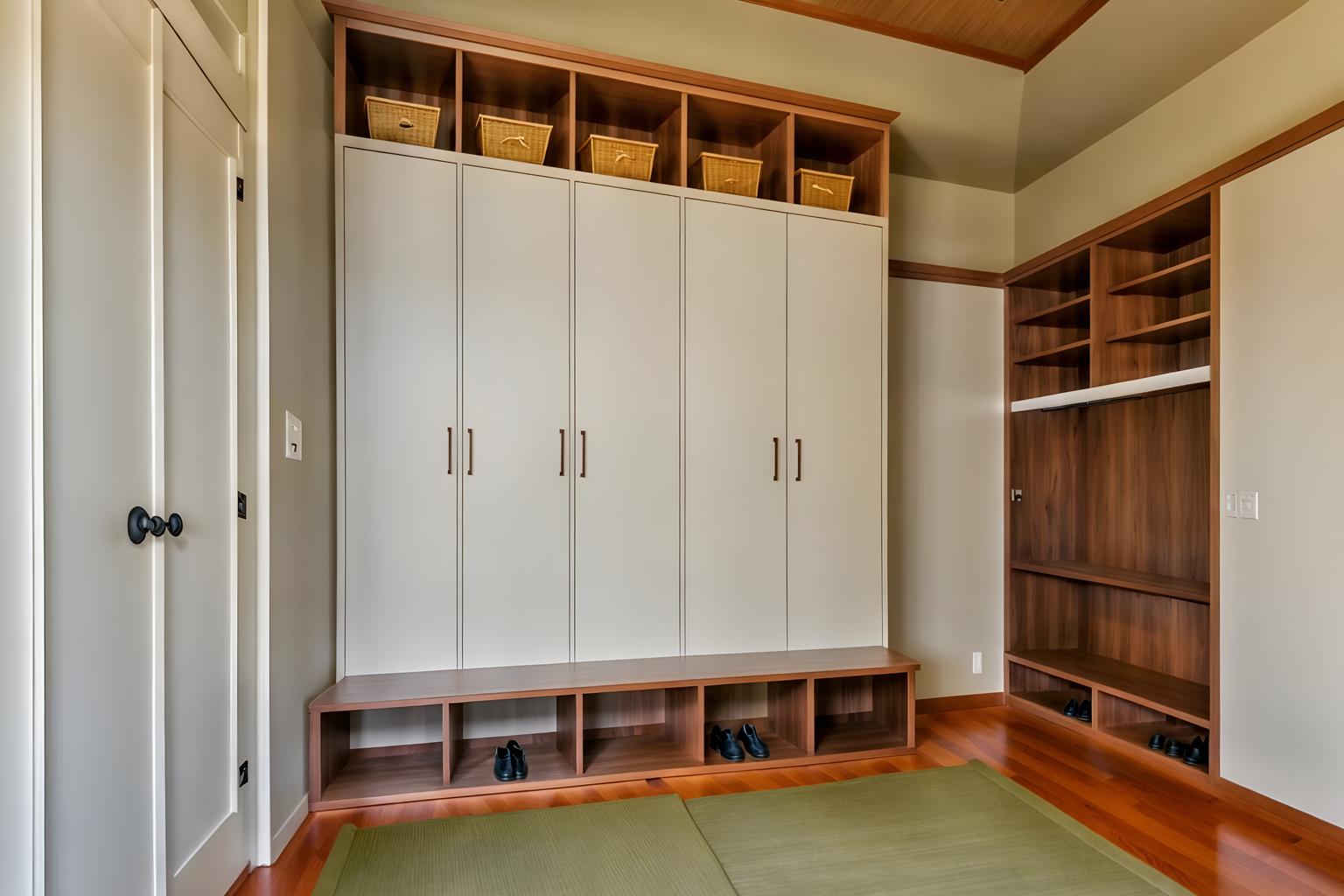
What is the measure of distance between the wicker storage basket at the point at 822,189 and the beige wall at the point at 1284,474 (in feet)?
4.89

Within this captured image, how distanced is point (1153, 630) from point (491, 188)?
12.3 feet

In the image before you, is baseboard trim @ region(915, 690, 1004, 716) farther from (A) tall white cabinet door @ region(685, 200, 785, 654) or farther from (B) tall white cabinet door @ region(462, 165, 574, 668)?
(B) tall white cabinet door @ region(462, 165, 574, 668)

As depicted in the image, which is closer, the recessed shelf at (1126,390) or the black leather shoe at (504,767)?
the black leather shoe at (504,767)

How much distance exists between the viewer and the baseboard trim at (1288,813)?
7.64 feet

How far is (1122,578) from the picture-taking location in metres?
3.33

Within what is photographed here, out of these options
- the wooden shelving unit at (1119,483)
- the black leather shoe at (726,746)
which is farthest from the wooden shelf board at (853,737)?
the wooden shelving unit at (1119,483)

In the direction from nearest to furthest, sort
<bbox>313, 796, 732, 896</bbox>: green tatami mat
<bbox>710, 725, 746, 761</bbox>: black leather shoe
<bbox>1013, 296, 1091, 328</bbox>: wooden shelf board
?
<bbox>313, 796, 732, 896</bbox>: green tatami mat, <bbox>710, 725, 746, 761</bbox>: black leather shoe, <bbox>1013, 296, 1091, 328</bbox>: wooden shelf board

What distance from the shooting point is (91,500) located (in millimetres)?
1379

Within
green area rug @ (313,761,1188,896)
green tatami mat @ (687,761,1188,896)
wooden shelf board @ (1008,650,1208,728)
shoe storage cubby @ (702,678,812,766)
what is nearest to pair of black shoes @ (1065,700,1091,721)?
wooden shelf board @ (1008,650,1208,728)

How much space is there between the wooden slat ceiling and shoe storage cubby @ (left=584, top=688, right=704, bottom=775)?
3.15 metres

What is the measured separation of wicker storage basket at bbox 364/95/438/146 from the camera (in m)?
2.77

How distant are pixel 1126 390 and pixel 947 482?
1000mm

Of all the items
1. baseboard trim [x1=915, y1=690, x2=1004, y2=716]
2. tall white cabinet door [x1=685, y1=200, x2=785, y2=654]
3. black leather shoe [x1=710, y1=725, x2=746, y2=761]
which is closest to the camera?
black leather shoe [x1=710, y1=725, x2=746, y2=761]

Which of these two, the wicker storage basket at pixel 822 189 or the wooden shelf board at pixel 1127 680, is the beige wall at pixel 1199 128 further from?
the wooden shelf board at pixel 1127 680
